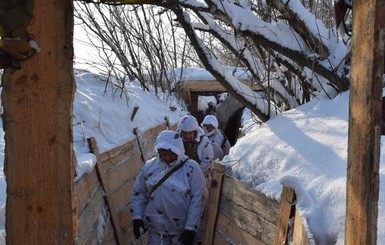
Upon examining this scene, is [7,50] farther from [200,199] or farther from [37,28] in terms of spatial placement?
[200,199]

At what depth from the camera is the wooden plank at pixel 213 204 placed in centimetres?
532

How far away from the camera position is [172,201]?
18.2ft

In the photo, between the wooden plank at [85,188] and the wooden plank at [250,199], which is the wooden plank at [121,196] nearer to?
the wooden plank at [85,188]

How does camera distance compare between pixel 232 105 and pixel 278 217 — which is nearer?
pixel 278 217

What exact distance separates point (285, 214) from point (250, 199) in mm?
818

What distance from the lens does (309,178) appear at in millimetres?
3848

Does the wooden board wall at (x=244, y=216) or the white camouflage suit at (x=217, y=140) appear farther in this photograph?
the white camouflage suit at (x=217, y=140)

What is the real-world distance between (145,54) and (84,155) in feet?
31.7

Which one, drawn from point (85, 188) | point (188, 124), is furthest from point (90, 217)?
point (188, 124)

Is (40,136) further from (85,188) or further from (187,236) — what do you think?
(187,236)

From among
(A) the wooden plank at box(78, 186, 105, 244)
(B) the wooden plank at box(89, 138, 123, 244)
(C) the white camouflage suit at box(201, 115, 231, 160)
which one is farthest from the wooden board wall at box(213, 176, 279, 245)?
(C) the white camouflage suit at box(201, 115, 231, 160)

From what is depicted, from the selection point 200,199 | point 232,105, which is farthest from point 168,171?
point 232,105

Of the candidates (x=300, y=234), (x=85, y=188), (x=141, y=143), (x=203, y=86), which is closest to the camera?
(x=300, y=234)

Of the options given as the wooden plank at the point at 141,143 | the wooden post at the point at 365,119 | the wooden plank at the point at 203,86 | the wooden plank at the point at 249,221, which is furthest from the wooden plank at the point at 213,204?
the wooden plank at the point at 203,86
